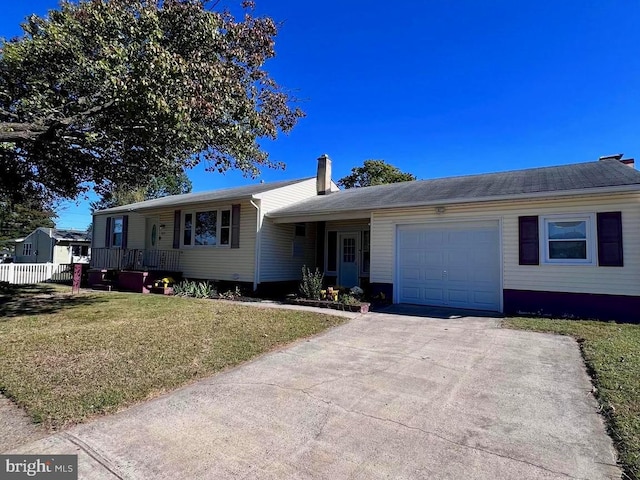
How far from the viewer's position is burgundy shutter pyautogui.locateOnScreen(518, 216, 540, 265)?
368 inches

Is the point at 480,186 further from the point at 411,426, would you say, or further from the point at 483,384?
the point at 411,426

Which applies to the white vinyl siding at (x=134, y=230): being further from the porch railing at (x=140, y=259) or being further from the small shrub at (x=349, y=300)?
the small shrub at (x=349, y=300)

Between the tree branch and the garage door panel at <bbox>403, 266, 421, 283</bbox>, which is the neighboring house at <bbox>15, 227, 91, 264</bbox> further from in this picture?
the garage door panel at <bbox>403, 266, 421, 283</bbox>

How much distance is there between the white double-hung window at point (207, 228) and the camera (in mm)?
14250

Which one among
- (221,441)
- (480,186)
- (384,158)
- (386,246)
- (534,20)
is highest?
(384,158)

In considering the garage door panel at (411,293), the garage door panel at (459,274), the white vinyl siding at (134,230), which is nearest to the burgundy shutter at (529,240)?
the garage door panel at (459,274)

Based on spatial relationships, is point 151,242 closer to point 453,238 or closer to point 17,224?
point 453,238

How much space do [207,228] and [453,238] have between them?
30.3 feet

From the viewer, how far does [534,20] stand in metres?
9.27

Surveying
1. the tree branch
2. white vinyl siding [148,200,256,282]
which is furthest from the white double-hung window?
the tree branch

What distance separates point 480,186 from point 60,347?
10977 mm

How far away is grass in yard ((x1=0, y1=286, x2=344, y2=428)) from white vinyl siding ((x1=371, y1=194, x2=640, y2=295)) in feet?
14.5

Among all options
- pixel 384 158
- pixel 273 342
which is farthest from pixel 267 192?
pixel 384 158

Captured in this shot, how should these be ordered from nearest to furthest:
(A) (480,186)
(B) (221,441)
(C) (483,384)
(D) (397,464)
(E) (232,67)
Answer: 1. (D) (397,464)
2. (B) (221,441)
3. (C) (483,384)
4. (E) (232,67)
5. (A) (480,186)
